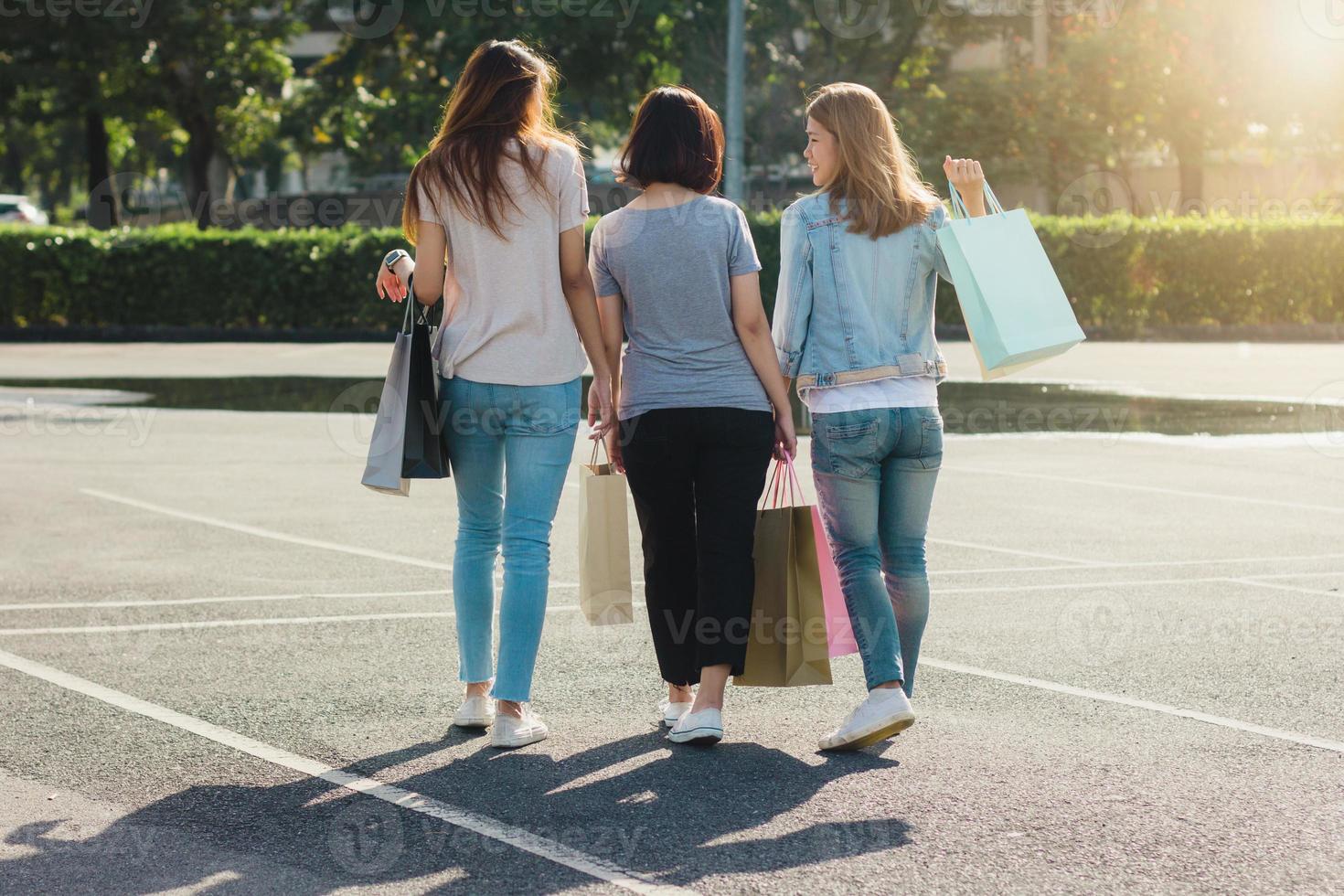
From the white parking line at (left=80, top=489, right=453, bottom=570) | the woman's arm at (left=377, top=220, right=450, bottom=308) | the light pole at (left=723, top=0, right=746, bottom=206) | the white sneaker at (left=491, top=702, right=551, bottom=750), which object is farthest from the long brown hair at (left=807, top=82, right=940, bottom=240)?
the light pole at (left=723, top=0, right=746, bottom=206)

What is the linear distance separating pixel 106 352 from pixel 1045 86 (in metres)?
21.5

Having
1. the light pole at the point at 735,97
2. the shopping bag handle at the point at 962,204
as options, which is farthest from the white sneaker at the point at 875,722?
the light pole at the point at 735,97

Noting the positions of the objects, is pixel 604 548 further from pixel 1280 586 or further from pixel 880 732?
pixel 1280 586

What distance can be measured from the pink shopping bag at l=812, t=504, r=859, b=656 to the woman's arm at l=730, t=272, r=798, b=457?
39 centimetres

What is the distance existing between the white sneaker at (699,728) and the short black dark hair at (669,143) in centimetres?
147

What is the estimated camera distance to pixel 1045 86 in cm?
3566

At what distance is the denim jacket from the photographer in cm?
454

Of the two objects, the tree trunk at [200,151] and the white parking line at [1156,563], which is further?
the tree trunk at [200,151]

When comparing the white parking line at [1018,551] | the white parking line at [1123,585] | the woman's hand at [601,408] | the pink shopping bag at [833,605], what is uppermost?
the woman's hand at [601,408]

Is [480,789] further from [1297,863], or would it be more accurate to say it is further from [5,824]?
[1297,863]

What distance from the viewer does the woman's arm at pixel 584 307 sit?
461 cm

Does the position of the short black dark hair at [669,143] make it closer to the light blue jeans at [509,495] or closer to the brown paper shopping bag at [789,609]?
the light blue jeans at [509,495]

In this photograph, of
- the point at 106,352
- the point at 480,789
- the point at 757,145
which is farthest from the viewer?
the point at 757,145

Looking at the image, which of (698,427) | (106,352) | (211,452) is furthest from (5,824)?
(106,352)
